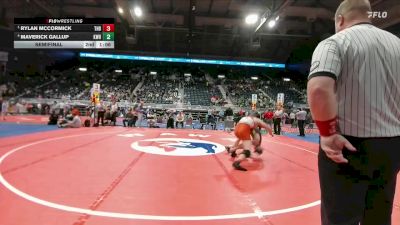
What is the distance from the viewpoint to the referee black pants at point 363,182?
5.07 feet

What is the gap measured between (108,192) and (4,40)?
1095 inches

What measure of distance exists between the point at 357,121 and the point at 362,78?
0.73 feet

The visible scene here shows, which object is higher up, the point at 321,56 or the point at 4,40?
the point at 4,40

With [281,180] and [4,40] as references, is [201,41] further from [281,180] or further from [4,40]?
[281,180]

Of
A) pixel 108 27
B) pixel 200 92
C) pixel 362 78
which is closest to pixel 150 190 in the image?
pixel 362 78

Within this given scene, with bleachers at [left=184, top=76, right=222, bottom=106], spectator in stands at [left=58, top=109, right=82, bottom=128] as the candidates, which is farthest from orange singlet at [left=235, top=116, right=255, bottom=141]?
bleachers at [left=184, top=76, right=222, bottom=106]

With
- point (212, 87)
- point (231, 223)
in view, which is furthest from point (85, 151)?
point (212, 87)

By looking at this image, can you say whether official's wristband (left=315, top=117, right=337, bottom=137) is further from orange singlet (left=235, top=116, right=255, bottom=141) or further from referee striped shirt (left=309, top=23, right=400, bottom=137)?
orange singlet (left=235, top=116, right=255, bottom=141)

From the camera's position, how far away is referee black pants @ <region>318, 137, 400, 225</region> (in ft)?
5.07

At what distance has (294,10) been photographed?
754 inches

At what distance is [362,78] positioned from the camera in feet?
5.12
